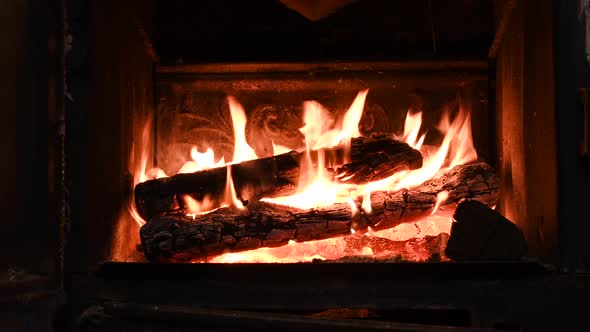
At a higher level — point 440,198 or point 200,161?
point 200,161

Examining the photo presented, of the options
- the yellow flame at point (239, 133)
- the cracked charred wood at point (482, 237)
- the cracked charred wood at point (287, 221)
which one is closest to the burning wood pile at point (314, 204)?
the cracked charred wood at point (287, 221)

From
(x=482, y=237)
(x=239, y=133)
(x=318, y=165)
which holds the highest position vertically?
(x=239, y=133)

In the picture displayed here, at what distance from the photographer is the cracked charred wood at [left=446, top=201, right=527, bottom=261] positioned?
1.72 meters

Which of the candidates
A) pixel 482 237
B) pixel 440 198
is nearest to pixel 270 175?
pixel 440 198

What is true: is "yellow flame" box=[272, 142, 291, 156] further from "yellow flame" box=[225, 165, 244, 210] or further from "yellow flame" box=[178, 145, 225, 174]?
"yellow flame" box=[225, 165, 244, 210]

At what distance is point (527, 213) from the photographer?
1.89 m

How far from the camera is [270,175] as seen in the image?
79.8 inches

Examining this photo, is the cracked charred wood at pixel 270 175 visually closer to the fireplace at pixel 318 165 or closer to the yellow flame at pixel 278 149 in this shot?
the fireplace at pixel 318 165

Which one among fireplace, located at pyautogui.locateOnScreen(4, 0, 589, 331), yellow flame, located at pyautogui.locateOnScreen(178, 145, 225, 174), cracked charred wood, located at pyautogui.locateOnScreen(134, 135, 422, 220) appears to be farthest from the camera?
yellow flame, located at pyautogui.locateOnScreen(178, 145, 225, 174)

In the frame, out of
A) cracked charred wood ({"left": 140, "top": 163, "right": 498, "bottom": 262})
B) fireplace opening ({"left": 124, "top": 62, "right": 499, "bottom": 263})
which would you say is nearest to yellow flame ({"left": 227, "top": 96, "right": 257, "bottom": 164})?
fireplace opening ({"left": 124, "top": 62, "right": 499, "bottom": 263})

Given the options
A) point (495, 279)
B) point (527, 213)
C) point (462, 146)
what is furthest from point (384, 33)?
point (495, 279)

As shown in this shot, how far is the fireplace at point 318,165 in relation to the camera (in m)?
1.69

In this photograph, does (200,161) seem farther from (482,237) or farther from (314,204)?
(482,237)

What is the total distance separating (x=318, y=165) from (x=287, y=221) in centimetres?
25
